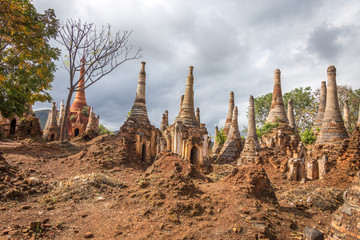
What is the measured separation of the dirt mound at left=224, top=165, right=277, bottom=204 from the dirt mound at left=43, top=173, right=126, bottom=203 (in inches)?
187

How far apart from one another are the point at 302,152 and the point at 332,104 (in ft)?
12.3

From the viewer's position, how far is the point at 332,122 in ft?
50.7

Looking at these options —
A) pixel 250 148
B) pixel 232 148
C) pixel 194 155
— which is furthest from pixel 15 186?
pixel 232 148

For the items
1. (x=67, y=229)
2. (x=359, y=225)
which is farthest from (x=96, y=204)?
(x=359, y=225)

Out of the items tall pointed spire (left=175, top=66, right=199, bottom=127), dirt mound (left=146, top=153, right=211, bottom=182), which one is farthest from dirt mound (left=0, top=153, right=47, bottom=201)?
tall pointed spire (left=175, top=66, right=199, bottom=127)

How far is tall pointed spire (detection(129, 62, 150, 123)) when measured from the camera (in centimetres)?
1814

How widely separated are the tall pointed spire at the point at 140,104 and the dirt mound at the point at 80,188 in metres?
8.43

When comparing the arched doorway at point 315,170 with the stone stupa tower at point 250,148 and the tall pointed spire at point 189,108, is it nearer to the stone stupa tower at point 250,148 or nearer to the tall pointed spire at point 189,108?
the stone stupa tower at point 250,148

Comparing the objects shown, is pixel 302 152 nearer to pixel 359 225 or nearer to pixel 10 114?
pixel 359 225

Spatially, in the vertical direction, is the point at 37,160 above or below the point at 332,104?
below

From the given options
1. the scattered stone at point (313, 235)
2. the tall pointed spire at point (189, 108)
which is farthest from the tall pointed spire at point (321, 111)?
the scattered stone at point (313, 235)

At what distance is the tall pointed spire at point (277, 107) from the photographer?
22391 mm

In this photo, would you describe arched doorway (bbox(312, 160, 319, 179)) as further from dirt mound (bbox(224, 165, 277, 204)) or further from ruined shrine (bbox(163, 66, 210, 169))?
dirt mound (bbox(224, 165, 277, 204))

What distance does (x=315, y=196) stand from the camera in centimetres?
995
